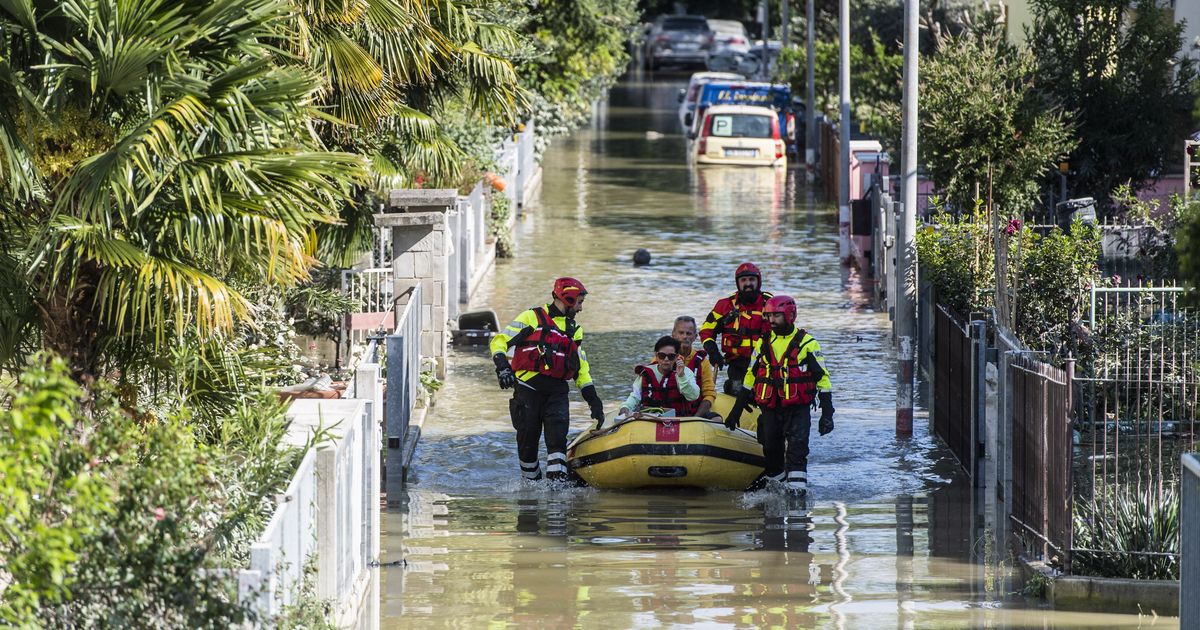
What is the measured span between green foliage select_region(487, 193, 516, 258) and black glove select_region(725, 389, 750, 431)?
42.7 ft

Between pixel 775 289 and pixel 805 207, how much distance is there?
9.67 m

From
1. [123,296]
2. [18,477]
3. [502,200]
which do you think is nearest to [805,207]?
[502,200]

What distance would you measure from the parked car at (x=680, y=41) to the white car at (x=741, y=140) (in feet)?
90.4

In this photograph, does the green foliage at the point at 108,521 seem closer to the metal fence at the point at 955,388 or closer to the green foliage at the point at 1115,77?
the metal fence at the point at 955,388

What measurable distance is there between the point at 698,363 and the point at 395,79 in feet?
13.4

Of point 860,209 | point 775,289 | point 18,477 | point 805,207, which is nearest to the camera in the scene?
point 18,477

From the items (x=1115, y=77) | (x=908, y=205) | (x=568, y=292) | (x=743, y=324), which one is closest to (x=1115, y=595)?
(x=568, y=292)

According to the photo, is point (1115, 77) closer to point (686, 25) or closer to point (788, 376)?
point (788, 376)

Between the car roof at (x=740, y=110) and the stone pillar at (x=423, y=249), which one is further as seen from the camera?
the car roof at (x=740, y=110)

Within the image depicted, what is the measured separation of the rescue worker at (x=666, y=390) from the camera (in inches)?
599

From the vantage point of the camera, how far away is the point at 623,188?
1484 inches

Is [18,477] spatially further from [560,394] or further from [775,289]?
[775,289]

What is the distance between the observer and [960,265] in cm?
1659

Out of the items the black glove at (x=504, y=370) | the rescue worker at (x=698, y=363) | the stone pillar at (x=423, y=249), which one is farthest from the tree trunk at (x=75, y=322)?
the stone pillar at (x=423, y=249)
